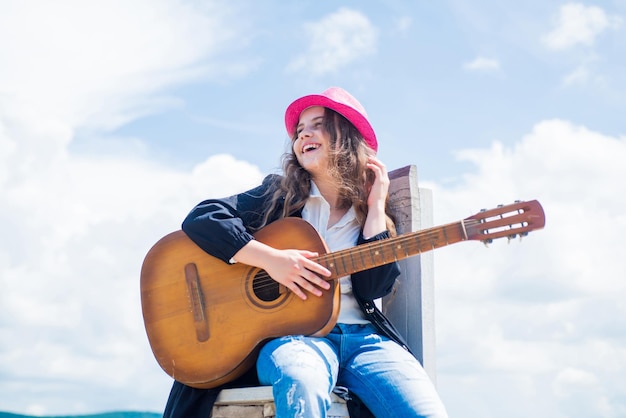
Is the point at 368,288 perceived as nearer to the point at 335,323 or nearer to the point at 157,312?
the point at 335,323

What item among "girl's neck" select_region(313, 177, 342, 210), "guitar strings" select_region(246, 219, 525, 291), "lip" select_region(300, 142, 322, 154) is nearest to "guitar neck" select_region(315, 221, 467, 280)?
"guitar strings" select_region(246, 219, 525, 291)

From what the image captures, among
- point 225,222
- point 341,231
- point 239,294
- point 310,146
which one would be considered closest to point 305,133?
point 310,146

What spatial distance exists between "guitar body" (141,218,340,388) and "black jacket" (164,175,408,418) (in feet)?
0.22

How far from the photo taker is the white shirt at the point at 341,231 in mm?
3533

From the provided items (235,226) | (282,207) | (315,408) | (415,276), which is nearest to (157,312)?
(235,226)

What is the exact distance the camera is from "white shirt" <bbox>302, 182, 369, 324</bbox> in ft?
11.6

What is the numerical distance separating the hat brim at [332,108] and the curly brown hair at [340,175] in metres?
0.05

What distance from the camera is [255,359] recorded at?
132 inches

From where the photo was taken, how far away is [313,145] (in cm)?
392

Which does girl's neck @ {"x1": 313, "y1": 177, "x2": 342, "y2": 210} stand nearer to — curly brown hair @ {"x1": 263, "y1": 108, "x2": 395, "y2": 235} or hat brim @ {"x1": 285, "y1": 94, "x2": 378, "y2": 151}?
curly brown hair @ {"x1": 263, "y1": 108, "x2": 395, "y2": 235}

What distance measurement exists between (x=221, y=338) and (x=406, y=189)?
128cm

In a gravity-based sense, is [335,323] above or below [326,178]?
below

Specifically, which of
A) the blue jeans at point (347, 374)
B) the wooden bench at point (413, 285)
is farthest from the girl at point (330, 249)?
the wooden bench at point (413, 285)

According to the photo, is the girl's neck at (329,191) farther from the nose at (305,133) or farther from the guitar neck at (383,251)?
the guitar neck at (383,251)
